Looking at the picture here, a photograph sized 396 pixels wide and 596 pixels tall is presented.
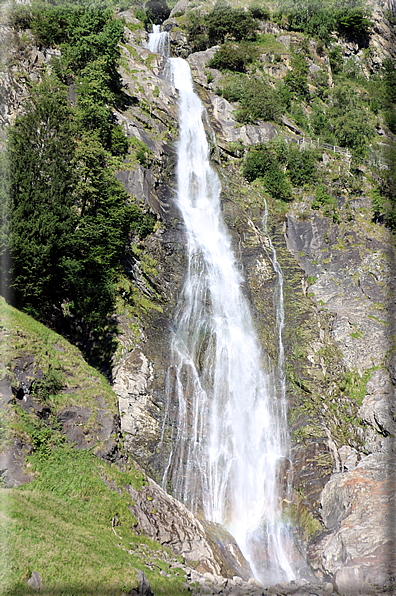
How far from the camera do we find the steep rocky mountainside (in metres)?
13.4

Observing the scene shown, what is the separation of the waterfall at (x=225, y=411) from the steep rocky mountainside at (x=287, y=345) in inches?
27.1

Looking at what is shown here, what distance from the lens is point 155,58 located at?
40656mm

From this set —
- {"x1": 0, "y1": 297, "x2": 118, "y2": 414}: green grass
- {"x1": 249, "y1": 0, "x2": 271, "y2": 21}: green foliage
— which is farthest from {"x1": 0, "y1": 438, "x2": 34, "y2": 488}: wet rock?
{"x1": 249, "y1": 0, "x2": 271, "y2": 21}: green foliage

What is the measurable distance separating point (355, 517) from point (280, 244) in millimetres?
18858

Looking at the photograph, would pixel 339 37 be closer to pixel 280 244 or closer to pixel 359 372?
pixel 280 244

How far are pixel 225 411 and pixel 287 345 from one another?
20.0 feet

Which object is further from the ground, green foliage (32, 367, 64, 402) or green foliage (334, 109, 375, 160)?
green foliage (334, 109, 375, 160)

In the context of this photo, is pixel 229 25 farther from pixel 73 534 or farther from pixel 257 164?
pixel 73 534

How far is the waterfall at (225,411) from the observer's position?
1630 centimetres

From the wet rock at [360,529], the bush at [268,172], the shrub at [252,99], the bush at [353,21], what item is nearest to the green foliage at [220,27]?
the shrub at [252,99]

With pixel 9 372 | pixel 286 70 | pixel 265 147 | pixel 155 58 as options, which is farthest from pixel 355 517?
pixel 286 70

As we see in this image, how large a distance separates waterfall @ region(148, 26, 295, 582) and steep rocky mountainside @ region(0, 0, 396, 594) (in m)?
0.69

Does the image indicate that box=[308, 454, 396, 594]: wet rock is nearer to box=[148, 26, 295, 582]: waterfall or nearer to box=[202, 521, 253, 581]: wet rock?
box=[148, 26, 295, 582]: waterfall

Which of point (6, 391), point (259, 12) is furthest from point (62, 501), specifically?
point (259, 12)
